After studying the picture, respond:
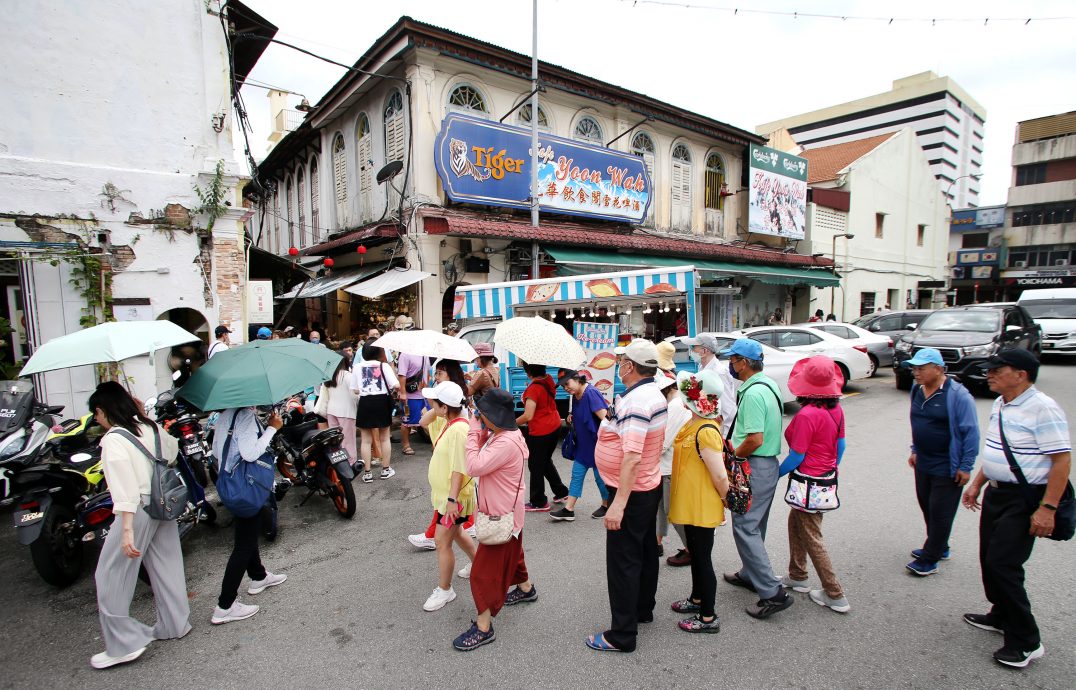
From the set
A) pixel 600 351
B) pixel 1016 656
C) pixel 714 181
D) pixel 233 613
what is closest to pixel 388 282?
pixel 600 351

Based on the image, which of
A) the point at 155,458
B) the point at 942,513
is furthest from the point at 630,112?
the point at 155,458

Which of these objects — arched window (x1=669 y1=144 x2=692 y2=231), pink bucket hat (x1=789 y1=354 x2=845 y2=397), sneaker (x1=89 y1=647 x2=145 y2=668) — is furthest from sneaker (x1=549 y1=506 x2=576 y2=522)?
arched window (x1=669 y1=144 x2=692 y2=231)

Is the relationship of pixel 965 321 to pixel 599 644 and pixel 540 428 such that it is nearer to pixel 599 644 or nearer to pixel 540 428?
pixel 540 428

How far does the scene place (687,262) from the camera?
51.6 feet

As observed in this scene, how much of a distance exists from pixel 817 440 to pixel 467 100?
11.5 m

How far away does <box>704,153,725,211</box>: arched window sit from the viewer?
18000 mm

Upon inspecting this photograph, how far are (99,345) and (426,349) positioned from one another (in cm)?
231

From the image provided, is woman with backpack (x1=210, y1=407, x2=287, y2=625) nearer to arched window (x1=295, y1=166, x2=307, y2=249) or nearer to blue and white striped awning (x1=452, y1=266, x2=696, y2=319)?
blue and white striped awning (x1=452, y1=266, x2=696, y2=319)

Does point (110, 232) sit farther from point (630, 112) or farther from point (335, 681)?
point (630, 112)

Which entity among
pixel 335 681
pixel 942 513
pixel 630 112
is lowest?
pixel 335 681

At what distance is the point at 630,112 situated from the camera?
15.1 metres

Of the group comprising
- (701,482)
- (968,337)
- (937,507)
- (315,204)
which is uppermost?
(315,204)

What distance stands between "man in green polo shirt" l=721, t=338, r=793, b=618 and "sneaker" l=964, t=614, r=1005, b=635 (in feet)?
3.36

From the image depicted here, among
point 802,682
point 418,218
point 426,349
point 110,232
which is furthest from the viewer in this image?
point 418,218
